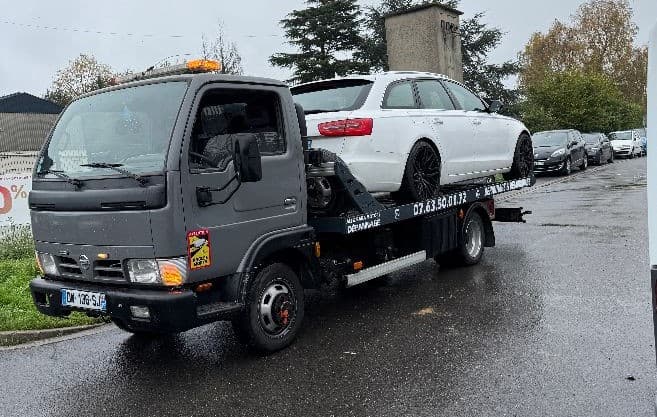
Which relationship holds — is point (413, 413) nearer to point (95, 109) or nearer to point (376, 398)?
point (376, 398)

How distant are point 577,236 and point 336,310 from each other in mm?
5251

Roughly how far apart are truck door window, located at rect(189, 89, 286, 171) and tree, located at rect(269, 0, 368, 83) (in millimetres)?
28905

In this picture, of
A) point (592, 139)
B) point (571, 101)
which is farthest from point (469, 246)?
point (571, 101)

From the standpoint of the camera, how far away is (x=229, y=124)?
190 inches

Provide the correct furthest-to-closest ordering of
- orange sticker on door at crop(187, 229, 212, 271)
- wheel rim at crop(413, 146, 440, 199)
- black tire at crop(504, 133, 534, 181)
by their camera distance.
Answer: black tire at crop(504, 133, 534, 181) < wheel rim at crop(413, 146, 440, 199) < orange sticker on door at crop(187, 229, 212, 271)

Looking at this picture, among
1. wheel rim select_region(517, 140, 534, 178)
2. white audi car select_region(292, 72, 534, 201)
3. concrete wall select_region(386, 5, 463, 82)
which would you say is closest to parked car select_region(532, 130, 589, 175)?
concrete wall select_region(386, 5, 463, 82)

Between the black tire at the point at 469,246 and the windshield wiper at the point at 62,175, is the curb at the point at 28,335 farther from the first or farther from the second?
the black tire at the point at 469,246

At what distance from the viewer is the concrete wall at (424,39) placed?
19.6 m

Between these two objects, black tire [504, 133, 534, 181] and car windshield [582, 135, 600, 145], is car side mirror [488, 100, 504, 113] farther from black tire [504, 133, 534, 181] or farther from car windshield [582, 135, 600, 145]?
car windshield [582, 135, 600, 145]

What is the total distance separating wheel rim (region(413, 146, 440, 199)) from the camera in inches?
263

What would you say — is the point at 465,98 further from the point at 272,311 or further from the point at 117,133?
the point at 117,133

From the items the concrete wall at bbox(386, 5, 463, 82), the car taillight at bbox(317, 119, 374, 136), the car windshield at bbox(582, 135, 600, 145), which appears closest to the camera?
the car taillight at bbox(317, 119, 374, 136)

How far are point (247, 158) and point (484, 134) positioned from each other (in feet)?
14.9

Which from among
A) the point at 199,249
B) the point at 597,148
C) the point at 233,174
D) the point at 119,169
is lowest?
the point at 597,148
